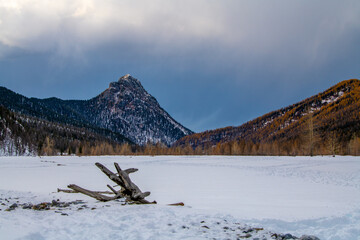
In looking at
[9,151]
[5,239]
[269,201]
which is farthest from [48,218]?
[9,151]

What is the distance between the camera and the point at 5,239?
5.38m

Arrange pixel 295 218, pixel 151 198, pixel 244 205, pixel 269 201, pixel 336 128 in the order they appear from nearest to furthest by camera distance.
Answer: pixel 295 218, pixel 244 205, pixel 269 201, pixel 151 198, pixel 336 128

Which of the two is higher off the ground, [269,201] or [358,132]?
[358,132]

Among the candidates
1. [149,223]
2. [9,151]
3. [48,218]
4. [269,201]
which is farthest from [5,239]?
[9,151]

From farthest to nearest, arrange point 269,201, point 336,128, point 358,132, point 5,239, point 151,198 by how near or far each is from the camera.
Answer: point 336,128, point 358,132, point 151,198, point 269,201, point 5,239

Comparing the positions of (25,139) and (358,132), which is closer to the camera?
(358,132)

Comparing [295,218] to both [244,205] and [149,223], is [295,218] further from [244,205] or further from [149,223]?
[149,223]

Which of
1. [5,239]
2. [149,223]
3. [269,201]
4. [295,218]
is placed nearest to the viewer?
[5,239]

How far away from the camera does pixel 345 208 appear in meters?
9.63

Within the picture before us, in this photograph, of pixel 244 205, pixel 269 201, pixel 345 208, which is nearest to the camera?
pixel 345 208

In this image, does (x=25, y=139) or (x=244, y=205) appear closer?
(x=244, y=205)

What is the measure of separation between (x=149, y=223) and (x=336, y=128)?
16922 cm

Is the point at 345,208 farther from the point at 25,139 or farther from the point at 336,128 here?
the point at 25,139

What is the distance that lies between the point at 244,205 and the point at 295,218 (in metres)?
2.92
